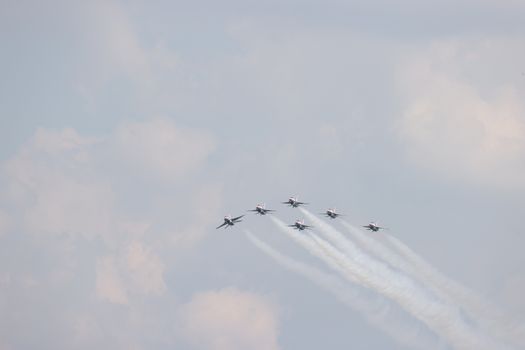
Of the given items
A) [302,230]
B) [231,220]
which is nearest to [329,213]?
[302,230]

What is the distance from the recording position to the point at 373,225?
153 meters

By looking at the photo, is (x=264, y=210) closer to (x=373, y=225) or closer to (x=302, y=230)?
(x=302, y=230)

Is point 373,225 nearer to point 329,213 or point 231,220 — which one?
point 329,213

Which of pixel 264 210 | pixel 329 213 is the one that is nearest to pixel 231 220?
pixel 264 210

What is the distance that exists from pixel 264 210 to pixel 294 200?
6933mm

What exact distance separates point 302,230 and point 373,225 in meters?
12.0

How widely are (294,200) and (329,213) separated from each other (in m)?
6.47

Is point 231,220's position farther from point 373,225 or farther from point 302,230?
point 373,225

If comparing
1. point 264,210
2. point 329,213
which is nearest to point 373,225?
point 329,213

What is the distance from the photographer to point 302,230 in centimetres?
15188

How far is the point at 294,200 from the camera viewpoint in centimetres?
15400

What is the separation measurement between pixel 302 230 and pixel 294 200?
5.50 metres

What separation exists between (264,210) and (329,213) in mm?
12394
